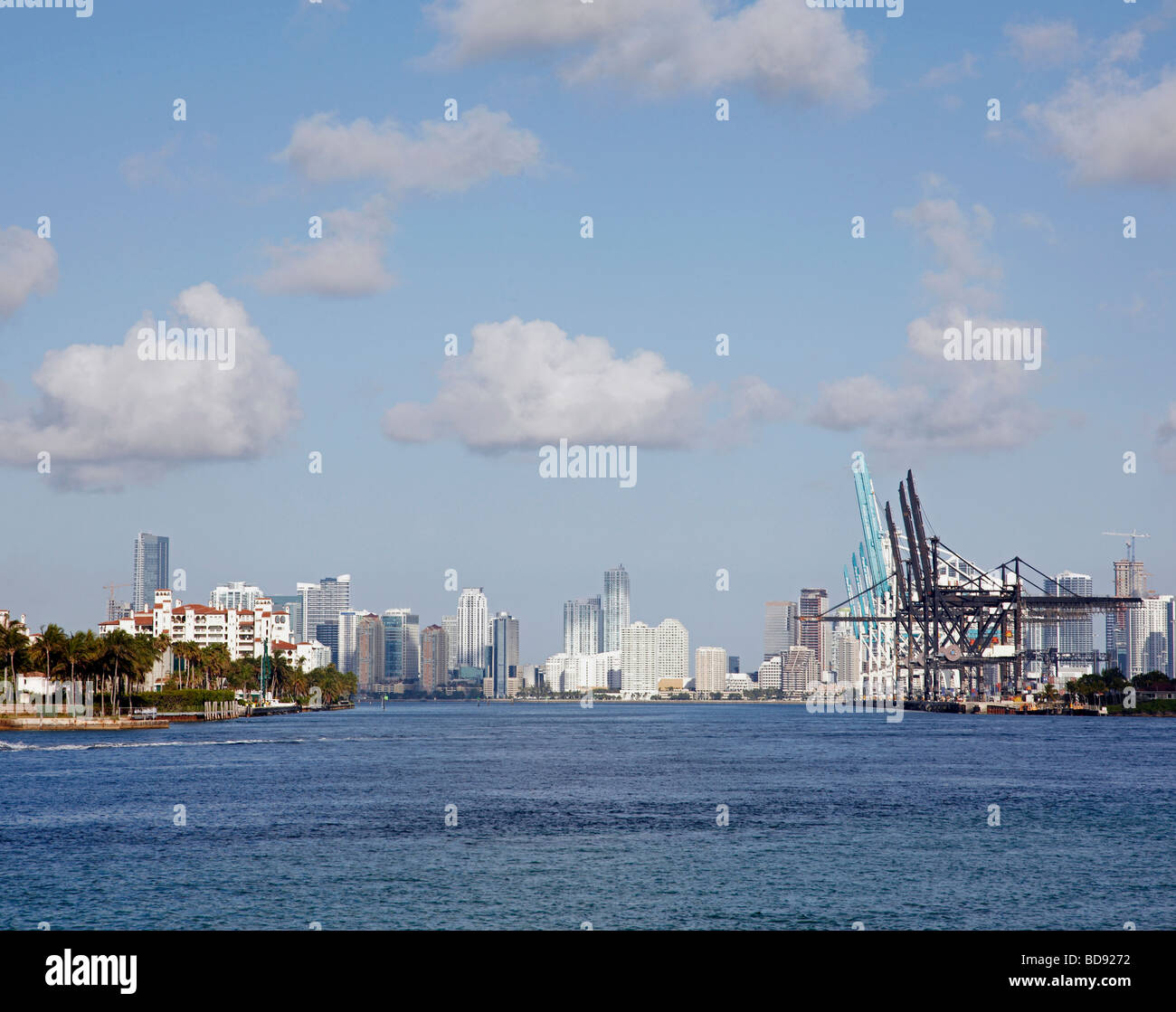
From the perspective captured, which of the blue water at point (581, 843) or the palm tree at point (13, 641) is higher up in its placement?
the palm tree at point (13, 641)

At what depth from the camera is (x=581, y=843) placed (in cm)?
4025

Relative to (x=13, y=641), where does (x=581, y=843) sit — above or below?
below

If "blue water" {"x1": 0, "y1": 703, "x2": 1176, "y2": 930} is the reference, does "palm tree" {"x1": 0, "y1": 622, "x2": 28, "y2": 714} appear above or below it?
above

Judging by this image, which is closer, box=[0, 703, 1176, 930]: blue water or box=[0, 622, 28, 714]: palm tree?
box=[0, 703, 1176, 930]: blue water

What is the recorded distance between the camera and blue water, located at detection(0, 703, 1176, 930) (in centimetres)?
2997

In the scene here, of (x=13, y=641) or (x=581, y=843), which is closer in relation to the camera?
(x=581, y=843)

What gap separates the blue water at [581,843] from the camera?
30.0m

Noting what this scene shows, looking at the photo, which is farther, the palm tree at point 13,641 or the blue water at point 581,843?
the palm tree at point 13,641
